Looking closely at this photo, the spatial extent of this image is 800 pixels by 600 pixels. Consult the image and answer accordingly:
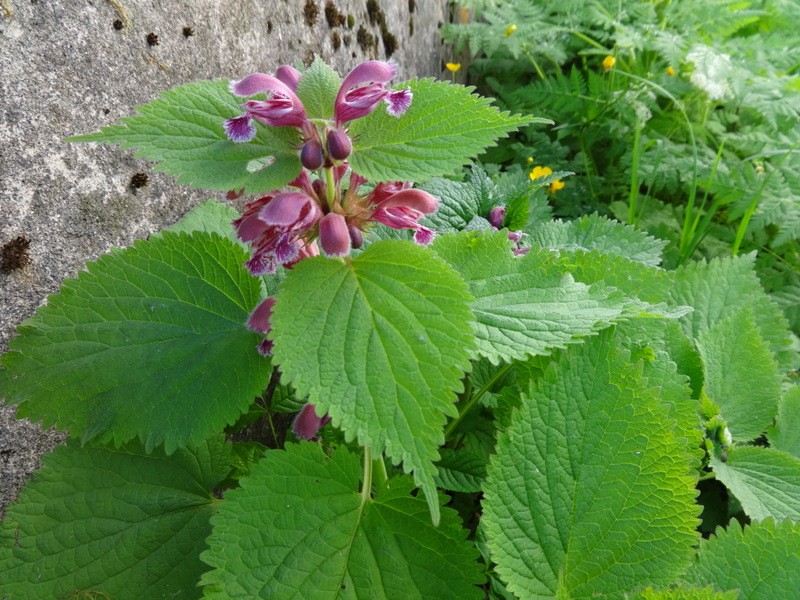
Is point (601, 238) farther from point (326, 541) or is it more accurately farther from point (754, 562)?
point (326, 541)

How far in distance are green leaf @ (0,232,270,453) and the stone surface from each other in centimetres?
18

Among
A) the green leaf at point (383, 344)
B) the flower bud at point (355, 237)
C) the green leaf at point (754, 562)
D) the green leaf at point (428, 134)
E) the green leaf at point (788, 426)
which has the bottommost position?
the green leaf at point (788, 426)

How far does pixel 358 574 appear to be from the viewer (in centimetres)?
88

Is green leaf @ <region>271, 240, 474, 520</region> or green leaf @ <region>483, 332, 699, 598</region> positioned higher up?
green leaf @ <region>271, 240, 474, 520</region>

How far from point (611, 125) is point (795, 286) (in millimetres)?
1093

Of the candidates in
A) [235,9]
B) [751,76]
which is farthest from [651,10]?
[235,9]

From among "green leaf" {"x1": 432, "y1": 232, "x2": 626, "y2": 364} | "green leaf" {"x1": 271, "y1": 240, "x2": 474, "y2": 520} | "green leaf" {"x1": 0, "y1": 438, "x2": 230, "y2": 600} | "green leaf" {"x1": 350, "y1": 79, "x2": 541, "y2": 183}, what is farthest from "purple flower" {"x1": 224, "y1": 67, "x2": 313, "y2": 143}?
"green leaf" {"x1": 0, "y1": 438, "x2": 230, "y2": 600}

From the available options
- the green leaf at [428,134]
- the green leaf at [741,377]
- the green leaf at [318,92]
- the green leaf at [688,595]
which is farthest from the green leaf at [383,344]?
the green leaf at [741,377]

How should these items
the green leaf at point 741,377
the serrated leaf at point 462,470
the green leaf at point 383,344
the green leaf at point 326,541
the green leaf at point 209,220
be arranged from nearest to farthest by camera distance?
the green leaf at point 383,344 → the green leaf at point 326,541 → the serrated leaf at point 462,470 → the green leaf at point 209,220 → the green leaf at point 741,377

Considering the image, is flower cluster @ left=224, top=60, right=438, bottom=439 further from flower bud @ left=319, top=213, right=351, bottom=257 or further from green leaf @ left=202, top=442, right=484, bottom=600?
green leaf @ left=202, top=442, right=484, bottom=600

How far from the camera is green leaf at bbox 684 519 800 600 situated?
920 millimetres

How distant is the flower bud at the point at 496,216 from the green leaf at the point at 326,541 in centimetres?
80

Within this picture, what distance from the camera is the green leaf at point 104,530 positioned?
94 centimetres

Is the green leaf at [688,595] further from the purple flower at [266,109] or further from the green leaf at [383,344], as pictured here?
the purple flower at [266,109]
